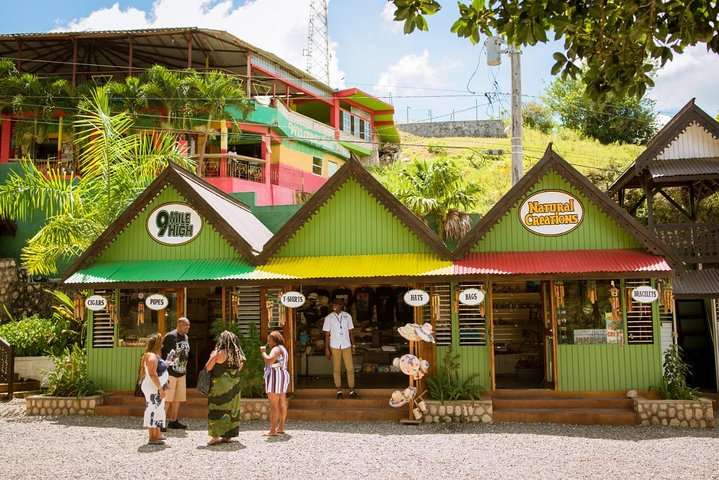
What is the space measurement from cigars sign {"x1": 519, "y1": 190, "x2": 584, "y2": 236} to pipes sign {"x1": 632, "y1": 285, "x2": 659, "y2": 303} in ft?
6.21

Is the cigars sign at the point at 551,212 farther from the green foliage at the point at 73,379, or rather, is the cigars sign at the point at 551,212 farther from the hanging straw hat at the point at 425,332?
the green foliage at the point at 73,379

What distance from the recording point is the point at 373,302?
16.6m

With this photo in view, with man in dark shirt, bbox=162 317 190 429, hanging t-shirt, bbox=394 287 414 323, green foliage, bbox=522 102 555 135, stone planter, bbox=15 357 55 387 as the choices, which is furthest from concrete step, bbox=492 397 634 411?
green foliage, bbox=522 102 555 135

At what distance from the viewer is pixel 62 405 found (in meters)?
14.0

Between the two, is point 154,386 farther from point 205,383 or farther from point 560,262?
point 560,262

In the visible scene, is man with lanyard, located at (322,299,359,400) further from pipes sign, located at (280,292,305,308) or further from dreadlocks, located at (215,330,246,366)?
dreadlocks, located at (215,330,246,366)

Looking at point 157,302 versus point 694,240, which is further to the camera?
point 694,240

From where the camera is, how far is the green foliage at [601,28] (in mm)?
6281

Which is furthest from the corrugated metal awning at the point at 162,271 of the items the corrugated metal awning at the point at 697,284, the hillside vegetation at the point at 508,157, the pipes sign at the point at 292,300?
the hillside vegetation at the point at 508,157

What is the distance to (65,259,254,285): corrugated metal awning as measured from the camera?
550 inches

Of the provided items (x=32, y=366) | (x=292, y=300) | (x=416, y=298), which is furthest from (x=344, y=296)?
(x=32, y=366)

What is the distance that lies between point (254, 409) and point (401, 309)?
4803 mm

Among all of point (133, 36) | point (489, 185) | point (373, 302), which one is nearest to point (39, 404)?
point (373, 302)

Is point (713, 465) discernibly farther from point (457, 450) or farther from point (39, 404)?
point (39, 404)
